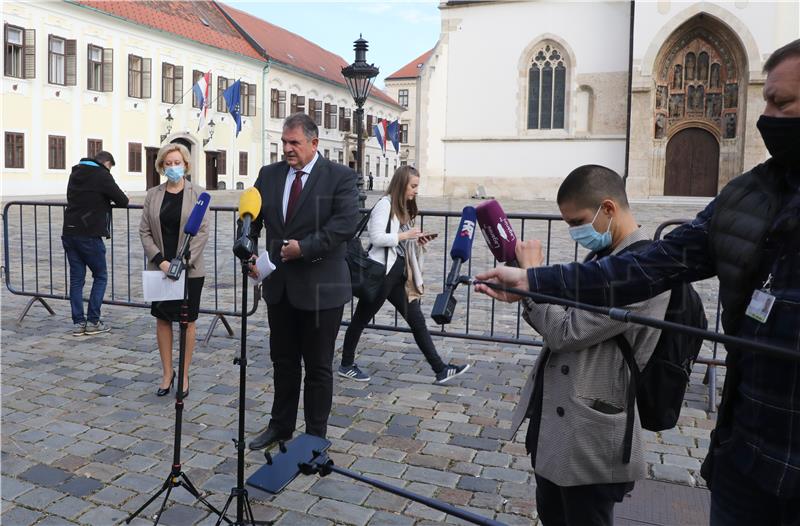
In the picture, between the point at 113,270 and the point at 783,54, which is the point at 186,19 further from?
the point at 783,54

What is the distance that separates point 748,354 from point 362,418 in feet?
12.0

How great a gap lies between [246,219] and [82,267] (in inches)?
206

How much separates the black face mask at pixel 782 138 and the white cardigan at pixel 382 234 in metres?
4.21

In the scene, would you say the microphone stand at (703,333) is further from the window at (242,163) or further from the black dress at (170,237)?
the window at (242,163)

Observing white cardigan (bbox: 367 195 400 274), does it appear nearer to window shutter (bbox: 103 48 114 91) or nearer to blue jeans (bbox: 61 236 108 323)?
blue jeans (bbox: 61 236 108 323)

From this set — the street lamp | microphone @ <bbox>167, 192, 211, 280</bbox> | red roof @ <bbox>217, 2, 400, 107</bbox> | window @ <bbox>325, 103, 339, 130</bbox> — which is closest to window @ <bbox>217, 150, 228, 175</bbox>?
red roof @ <bbox>217, 2, 400, 107</bbox>

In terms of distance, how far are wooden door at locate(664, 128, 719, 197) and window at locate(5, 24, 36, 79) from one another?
29.9 m

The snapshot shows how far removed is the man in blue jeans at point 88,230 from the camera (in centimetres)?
756

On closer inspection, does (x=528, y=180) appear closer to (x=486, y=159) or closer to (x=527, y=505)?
(x=486, y=159)

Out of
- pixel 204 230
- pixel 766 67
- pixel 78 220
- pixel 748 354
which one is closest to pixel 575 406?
pixel 748 354

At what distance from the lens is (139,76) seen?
3841 cm

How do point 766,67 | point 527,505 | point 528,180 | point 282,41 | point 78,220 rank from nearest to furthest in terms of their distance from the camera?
point 766,67, point 527,505, point 78,220, point 528,180, point 282,41

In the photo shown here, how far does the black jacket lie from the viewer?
7.56 meters

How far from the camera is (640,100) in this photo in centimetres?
3372
